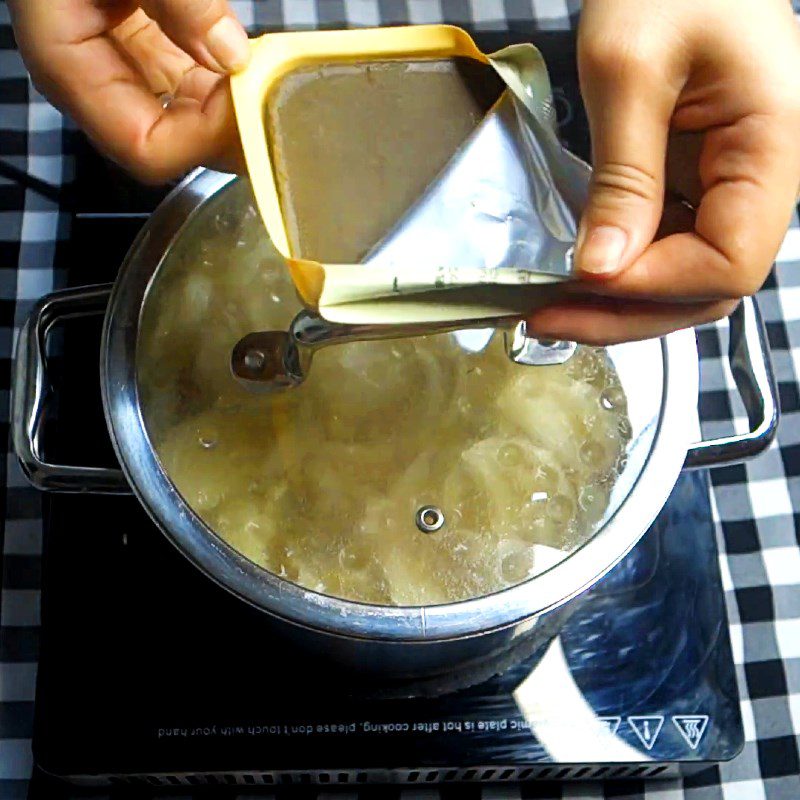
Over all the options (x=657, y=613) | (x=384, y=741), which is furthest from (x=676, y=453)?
(x=384, y=741)

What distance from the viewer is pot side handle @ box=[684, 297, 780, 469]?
585 mm

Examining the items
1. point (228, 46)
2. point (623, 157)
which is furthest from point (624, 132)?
point (228, 46)

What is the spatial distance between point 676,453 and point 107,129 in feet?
1.24

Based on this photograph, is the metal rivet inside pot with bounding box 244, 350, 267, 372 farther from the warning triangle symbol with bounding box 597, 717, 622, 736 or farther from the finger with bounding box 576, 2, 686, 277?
the warning triangle symbol with bounding box 597, 717, 622, 736

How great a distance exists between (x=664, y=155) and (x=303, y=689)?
45 cm

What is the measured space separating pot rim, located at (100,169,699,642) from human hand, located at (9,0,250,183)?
0.08 metres

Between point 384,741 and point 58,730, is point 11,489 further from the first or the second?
point 384,741

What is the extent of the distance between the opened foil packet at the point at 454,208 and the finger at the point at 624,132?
22 millimetres

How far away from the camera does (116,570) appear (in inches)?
27.1

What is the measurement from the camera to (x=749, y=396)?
618 mm

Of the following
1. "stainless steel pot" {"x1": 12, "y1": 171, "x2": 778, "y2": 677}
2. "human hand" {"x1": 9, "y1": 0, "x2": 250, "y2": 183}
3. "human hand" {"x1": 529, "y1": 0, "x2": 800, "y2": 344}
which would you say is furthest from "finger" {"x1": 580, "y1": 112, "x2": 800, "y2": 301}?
"human hand" {"x1": 9, "y1": 0, "x2": 250, "y2": 183}

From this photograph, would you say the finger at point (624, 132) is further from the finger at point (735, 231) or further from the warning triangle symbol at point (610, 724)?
the warning triangle symbol at point (610, 724)

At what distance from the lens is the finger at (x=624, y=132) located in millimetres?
437

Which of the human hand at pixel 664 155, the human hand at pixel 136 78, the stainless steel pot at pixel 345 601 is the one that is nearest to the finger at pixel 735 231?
the human hand at pixel 664 155
